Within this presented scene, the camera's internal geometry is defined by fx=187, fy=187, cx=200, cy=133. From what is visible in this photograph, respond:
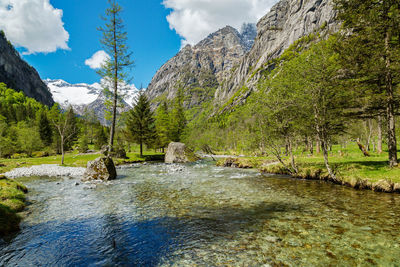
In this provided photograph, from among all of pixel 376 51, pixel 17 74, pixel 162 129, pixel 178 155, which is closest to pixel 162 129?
pixel 162 129

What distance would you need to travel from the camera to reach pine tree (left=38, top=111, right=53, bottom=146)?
59562 mm

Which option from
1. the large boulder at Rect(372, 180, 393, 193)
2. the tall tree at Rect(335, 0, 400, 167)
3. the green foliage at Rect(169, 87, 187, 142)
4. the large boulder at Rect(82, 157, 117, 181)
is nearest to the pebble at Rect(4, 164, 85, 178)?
the large boulder at Rect(82, 157, 117, 181)

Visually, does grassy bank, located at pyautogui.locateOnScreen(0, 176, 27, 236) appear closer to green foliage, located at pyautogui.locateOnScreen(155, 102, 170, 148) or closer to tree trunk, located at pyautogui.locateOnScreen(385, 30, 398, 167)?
tree trunk, located at pyautogui.locateOnScreen(385, 30, 398, 167)

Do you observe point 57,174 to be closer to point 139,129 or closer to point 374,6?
point 139,129

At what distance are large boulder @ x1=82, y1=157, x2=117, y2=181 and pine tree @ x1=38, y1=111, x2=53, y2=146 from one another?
55.2 m

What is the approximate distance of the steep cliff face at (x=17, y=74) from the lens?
13150 centimetres

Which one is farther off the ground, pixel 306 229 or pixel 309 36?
pixel 309 36

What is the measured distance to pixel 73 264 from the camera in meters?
5.29

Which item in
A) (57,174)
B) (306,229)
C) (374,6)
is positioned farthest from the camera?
(57,174)

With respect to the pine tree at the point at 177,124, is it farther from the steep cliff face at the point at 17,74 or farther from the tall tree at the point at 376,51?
the steep cliff face at the point at 17,74

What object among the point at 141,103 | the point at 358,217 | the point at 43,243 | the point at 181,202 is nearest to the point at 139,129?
the point at 141,103

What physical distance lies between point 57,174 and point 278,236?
25.0 metres

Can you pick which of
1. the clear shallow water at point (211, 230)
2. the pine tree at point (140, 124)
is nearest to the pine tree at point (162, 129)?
the pine tree at point (140, 124)

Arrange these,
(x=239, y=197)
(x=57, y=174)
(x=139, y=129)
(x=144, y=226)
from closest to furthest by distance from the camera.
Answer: (x=144, y=226), (x=239, y=197), (x=57, y=174), (x=139, y=129)
